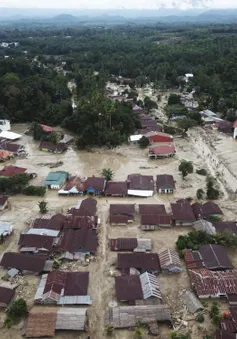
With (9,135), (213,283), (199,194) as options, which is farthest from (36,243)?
(9,135)

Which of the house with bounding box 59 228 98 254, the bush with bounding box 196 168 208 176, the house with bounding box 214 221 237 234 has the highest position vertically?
the house with bounding box 214 221 237 234

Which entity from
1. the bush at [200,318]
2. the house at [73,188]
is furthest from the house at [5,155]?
the bush at [200,318]

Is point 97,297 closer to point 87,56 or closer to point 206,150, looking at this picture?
point 206,150

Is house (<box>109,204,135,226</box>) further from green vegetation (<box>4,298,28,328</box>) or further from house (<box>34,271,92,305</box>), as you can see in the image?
green vegetation (<box>4,298,28,328</box>)

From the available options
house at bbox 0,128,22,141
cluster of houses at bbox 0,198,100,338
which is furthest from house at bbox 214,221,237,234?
house at bbox 0,128,22,141

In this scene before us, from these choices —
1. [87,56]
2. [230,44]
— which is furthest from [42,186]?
[230,44]
